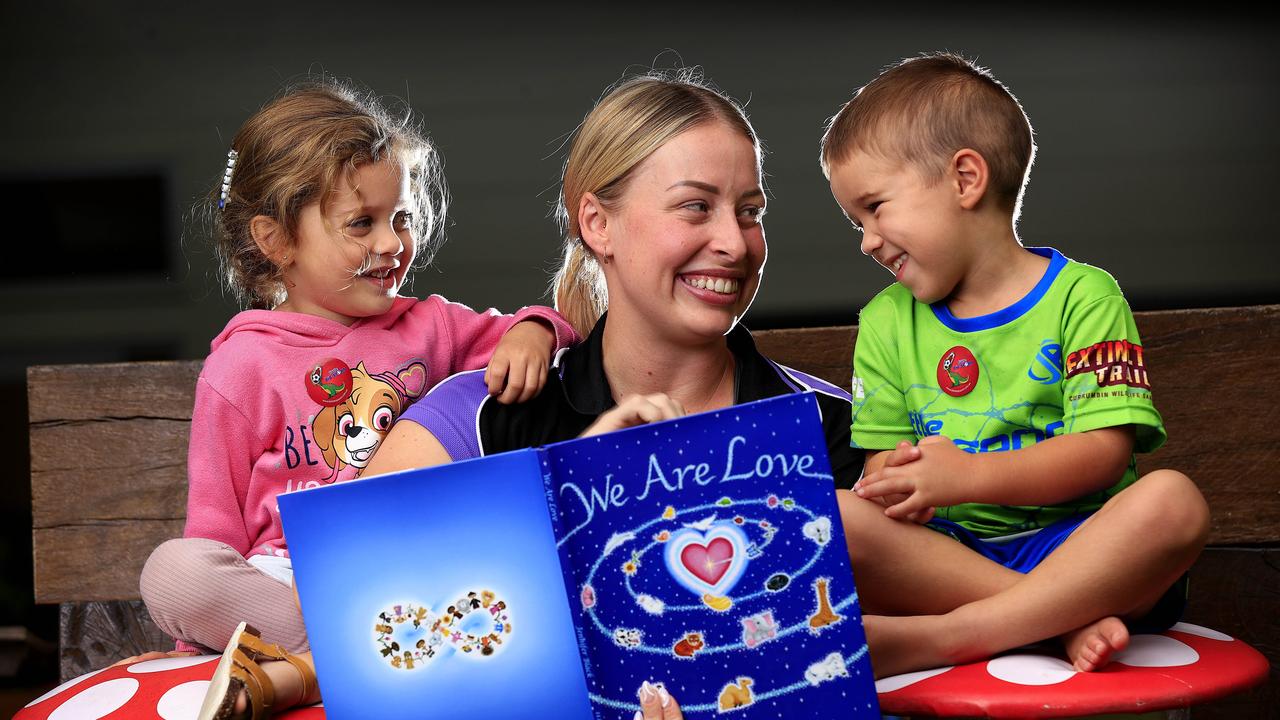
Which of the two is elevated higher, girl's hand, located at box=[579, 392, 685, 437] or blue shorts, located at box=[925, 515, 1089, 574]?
girl's hand, located at box=[579, 392, 685, 437]

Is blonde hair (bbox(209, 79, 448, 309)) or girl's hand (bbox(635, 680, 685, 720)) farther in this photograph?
blonde hair (bbox(209, 79, 448, 309))

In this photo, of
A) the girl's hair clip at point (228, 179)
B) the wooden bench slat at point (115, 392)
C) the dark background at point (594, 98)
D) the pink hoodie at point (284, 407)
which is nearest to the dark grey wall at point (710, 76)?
the dark background at point (594, 98)

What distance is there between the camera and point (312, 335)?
2186 millimetres

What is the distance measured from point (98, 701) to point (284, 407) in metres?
0.59

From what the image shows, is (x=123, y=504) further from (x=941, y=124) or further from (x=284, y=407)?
(x=941, y=124)

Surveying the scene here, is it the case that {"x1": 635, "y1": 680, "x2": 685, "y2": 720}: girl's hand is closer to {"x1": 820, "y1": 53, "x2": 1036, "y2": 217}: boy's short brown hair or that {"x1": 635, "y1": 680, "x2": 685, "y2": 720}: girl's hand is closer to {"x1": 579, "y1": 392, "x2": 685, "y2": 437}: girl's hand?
{"x1": 579, "y1": 392, "x2": 685, "y2": 437}: girl's hand

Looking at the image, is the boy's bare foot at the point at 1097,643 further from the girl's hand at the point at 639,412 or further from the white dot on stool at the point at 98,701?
the white dot on stool at the point at 98,701

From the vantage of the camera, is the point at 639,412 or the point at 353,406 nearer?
the point at 639,412

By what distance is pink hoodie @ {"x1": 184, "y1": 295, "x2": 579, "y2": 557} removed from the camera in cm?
205

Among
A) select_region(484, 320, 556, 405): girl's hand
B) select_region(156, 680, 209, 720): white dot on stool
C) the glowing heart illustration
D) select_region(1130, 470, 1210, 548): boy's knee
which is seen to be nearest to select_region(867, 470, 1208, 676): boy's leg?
select_region(1130, 470, 1210, 548): boy's knee

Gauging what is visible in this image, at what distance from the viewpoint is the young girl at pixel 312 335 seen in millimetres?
2033

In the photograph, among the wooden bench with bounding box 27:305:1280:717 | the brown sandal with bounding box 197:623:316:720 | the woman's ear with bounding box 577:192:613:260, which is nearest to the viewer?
the brown sandal with bounding box 197:623:316:720

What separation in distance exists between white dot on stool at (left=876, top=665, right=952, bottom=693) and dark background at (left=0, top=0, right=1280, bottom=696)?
3.22 meters

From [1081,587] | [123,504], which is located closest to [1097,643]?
[1081,587]
